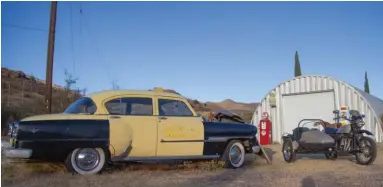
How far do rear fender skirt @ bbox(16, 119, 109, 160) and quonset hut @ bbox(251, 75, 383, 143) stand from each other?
12.4 meters

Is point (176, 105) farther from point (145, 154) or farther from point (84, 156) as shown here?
point (84, 156)

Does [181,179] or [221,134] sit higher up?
[221,134]

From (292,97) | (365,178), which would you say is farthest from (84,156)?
(292,97)

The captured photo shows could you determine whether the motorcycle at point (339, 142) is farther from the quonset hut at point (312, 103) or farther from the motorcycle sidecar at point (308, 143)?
the quonset hut at point (312, 103)

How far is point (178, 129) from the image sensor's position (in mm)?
7984

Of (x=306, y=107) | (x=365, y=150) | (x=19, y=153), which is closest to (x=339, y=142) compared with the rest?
(x=365, y=150)

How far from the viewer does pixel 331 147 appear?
9.99 m

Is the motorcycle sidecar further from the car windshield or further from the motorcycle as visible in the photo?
the car windshield

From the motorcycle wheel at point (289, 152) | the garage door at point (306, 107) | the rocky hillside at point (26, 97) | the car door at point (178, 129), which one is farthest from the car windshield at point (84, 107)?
the garage door at point (306, 107)

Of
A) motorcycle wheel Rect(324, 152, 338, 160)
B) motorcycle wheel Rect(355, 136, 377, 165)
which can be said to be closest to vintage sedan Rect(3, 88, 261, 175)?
motorcycle wheel Rect(324, 152, 338, 160)

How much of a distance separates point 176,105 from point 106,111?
1485 millimetres

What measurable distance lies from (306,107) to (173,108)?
11625 mm

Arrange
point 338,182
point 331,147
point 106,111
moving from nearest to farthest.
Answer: point 338,182, point 106,111, point 331,147

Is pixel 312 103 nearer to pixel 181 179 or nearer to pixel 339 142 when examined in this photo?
pixel 339 142
